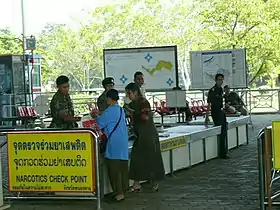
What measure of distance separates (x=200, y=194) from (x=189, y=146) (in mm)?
2453

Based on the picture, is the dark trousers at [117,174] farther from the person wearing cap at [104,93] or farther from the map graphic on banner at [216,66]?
the map graphic on banner at [216,66]

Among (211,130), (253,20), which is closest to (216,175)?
(211,130)

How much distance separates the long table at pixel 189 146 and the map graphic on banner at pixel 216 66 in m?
5.17

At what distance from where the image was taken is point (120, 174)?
27.8ft

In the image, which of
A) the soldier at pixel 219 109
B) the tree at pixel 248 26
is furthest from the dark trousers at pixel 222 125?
the tree at pixel 248 26

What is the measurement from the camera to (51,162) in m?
8.36

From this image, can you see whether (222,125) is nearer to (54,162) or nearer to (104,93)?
(104,93)

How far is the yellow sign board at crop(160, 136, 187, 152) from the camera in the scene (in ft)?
33.4

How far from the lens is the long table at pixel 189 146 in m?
10.5

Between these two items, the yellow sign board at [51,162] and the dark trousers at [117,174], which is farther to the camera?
the dark trousers at [117,174]

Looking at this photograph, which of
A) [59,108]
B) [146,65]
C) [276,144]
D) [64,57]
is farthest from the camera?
[64,57]

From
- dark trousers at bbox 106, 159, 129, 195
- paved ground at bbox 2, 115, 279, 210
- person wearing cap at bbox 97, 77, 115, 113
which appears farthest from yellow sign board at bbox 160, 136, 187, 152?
dark trousers at bbox 106, 159, 129, 195

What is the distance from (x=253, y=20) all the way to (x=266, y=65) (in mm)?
2806

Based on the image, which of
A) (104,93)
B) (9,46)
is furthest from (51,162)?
(9,46)
